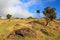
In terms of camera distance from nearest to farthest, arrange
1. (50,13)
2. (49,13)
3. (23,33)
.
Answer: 1. (23,33)
2. (50,13)
3. (49,13)

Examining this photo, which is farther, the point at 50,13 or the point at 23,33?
the point at 50,13

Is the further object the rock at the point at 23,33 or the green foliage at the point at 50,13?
the green foliage at the point at 50,13

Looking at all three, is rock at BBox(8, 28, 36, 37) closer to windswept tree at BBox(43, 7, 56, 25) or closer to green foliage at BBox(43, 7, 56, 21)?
windswept tree at BBox(43, 7, 56, 25)

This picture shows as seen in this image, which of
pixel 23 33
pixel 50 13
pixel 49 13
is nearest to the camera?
pixel 23 33

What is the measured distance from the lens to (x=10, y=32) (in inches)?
2781

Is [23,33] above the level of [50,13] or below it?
below

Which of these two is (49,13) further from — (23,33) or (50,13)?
(23,33)

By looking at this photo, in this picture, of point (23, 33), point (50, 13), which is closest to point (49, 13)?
point (50, 13)

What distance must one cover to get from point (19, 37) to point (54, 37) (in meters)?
13.8

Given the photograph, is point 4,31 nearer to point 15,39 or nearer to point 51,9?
point 15,39

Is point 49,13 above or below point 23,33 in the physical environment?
above

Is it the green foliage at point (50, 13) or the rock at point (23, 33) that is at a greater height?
the green foliage at point (50, 13)

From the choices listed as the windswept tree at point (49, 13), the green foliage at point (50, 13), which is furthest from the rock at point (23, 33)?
the green foliage at point (50, 13)

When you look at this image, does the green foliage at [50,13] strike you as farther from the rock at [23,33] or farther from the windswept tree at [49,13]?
the rock at [23,33]
